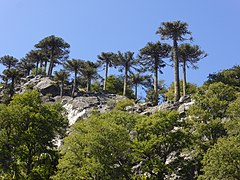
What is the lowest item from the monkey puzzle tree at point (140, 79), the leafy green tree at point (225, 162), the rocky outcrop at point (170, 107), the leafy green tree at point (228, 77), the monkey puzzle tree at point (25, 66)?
the leafy green tree at point (225, 162)

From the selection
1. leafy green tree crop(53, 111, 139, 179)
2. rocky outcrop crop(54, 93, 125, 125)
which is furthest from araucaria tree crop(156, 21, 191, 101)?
leafy green tree crop(53, 111, 139, 179)

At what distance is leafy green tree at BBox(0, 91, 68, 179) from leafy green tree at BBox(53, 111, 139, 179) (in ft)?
6.97

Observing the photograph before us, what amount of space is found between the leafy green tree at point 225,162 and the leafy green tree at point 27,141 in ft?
45.0

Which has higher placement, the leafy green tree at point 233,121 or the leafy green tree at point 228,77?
the leafy green tree at point 228,77

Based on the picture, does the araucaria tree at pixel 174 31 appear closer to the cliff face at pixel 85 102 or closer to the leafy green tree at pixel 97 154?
the cliff face at pixel 85 102

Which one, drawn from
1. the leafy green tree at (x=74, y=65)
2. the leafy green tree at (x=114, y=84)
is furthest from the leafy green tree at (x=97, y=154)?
the leafy green tree at (x=114, y=84)

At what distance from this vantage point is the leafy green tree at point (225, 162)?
71.8 feet

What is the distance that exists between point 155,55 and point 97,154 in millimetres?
26038

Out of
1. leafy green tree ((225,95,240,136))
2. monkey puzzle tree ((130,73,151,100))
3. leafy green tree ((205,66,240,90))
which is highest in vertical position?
monkey puzzle tree ((130,73,151,100))

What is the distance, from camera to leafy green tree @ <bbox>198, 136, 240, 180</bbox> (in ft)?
71.8

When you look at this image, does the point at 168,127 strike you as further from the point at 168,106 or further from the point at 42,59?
the point at 42,59

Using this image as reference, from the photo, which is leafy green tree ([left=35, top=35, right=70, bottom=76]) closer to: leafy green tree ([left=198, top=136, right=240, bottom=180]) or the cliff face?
the cliff face

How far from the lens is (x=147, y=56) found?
49.2 m

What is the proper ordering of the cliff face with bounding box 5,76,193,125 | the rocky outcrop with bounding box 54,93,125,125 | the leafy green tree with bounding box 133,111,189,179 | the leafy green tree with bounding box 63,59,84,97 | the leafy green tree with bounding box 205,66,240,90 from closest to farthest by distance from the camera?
the leafy green tree with bounding box 133,111,189,179
the cliff face with bounding box 5,76,193,125
the leafy green tree with bounding box 205,66,240,90
the rocky outcrop with bounding box 54,93,125,125
the leafy green tree with bounding box 63,59,84,97
